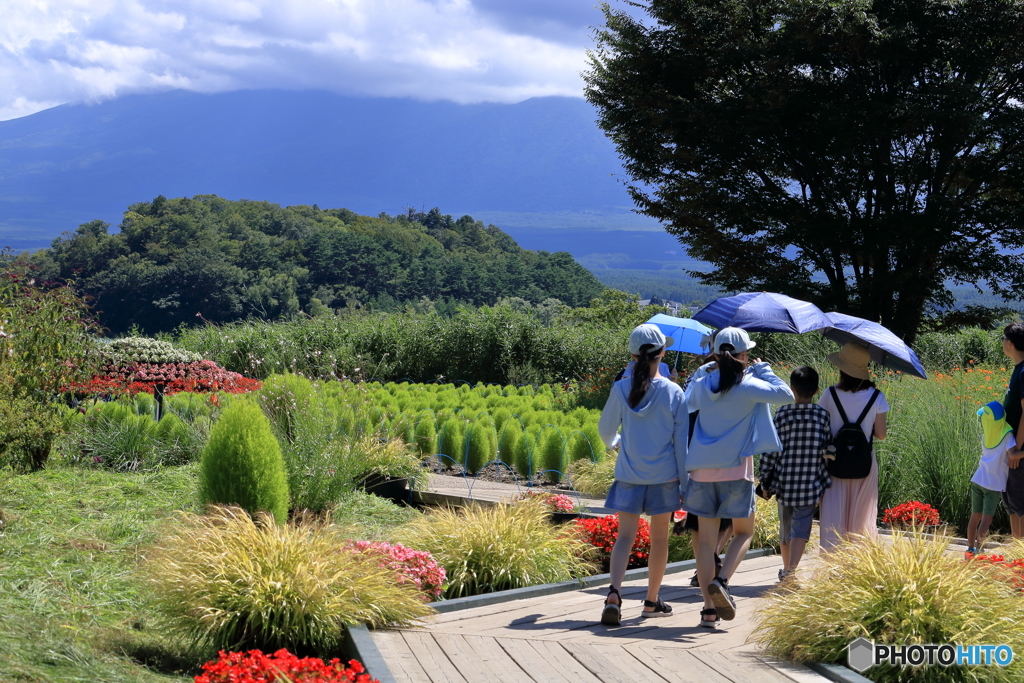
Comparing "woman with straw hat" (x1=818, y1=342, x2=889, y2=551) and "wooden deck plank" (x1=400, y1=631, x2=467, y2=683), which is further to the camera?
"woman with straw hat" (x1=818, y1=342, x2=889, y2=551)

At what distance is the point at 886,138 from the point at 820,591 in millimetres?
13390

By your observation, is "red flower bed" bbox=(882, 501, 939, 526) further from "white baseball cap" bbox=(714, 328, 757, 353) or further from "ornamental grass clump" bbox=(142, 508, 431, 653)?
"ornamental grass clump" bbox=(142, 508, 431, 653)

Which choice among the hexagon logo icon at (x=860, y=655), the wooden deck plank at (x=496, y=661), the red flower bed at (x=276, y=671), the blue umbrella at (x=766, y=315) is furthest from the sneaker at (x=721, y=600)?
the red flower bed at (x=276, y=671)

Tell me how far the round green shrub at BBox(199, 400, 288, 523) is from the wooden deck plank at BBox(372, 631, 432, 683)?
1926 mm

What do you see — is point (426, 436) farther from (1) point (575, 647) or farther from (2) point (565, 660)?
(2) point (565, 660)

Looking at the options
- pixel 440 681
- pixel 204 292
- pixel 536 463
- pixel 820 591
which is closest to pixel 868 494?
pixel 820 591

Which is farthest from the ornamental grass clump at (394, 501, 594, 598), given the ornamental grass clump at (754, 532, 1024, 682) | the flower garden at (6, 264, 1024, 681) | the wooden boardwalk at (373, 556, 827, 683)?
the ornamental grass clump at (754, 532, 1024, 682)

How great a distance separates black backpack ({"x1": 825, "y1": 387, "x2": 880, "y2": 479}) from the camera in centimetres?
514

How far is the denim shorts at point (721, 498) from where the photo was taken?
15.6 ft

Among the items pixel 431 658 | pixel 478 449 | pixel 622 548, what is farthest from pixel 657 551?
pixel 478 449

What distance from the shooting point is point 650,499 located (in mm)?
4727

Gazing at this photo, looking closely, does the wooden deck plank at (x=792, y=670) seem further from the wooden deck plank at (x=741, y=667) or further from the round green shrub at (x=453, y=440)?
the round green shrub at (x=453, y=440)

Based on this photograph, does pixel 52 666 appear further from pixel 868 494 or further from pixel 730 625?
pixel 868 494

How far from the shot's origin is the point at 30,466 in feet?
28.9
